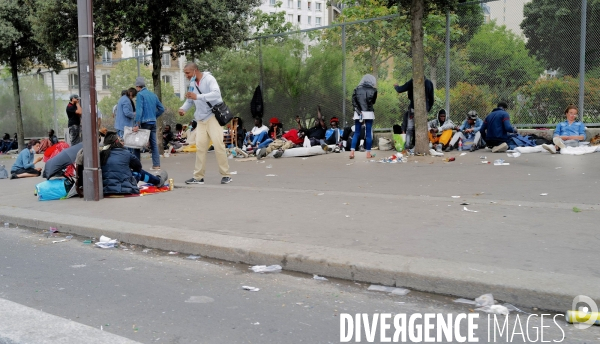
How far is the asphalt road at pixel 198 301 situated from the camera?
3.47m

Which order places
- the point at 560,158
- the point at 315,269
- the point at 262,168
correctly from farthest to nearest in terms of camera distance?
the point at 262,168 → the point at 560,158 → the point at 315,269

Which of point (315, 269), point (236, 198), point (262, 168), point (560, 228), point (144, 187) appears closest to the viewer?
point (315, 269)

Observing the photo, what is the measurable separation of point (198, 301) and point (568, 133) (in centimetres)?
1055

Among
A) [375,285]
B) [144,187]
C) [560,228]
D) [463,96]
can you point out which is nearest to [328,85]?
[463,96]

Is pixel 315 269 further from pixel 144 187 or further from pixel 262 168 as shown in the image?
pixel 262 168

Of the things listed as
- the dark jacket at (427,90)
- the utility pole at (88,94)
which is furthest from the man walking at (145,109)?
the dark jacket at (427,90)

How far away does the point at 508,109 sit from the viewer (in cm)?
1327

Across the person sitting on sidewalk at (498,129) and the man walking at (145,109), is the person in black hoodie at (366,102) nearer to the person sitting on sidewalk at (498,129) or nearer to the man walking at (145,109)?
the person sitting on sidewalk at (498,129)

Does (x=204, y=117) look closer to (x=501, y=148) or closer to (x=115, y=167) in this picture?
(x=115, y=167)

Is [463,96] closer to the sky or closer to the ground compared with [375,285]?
closer to the sky

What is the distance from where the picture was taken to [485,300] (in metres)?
3.87

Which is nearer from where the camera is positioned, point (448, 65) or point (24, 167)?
point (24, 167)

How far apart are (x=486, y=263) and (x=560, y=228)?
1513 millimetres

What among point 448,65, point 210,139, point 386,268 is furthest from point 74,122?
point 386,268
